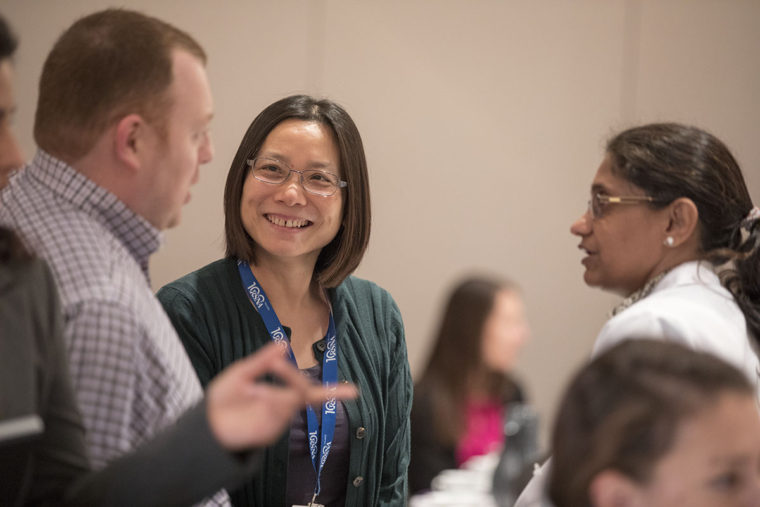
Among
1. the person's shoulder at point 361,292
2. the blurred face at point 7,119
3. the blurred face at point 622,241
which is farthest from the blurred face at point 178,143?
the blurred face at point 622,241

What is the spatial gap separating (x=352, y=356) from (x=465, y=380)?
3.52ft

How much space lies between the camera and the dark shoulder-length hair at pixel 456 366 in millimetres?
1340

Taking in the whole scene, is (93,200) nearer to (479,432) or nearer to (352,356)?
(479,432)

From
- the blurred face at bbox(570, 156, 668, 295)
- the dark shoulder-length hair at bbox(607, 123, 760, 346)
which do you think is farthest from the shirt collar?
the dark shoulder-length hair at bbox(607, 123, 760, 346)

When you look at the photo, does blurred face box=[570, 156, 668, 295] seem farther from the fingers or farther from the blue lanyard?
the fingers

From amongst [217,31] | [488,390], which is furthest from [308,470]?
[217,31]

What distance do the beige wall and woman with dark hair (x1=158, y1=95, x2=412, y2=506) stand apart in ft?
0.42

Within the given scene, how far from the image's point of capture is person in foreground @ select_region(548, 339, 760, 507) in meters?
1.31

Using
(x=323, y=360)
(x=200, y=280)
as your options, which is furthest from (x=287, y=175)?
(x=323, y=360)

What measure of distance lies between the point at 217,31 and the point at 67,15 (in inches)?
26.8

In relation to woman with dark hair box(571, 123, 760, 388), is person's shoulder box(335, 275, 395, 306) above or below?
below

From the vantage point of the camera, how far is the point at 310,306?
2545 millimetres

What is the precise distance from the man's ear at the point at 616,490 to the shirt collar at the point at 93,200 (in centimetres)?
91

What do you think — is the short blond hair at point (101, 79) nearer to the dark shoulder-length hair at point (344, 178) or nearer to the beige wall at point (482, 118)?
the beige wall at point (482, 118)
